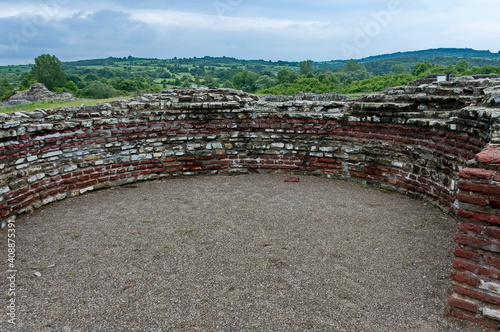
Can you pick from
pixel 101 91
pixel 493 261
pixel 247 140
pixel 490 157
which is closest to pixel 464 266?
pixel 493 261

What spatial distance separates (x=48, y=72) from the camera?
190 feet

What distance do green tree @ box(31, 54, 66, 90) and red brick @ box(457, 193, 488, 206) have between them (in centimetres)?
6388

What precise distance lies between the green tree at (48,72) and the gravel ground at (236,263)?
59.6 meters

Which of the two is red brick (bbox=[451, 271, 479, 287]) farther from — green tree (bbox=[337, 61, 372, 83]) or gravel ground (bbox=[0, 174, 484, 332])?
green tree (bbox=[337, 61, 372, 83])

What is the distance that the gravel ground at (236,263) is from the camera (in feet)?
11.5

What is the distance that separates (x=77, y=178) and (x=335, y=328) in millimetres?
5864

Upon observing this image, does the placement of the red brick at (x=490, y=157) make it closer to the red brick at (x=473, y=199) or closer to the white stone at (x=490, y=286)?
the red brick at (x=473, y=199)

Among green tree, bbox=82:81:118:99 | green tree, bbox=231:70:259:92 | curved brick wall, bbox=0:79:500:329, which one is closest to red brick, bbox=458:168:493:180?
curved brick wall, bbox=0:79:500:329

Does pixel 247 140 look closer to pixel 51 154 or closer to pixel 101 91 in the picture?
pixel 51 154

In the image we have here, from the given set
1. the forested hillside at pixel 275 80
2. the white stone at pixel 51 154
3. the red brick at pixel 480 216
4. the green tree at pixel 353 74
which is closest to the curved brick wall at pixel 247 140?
the white stone at pixel 51 154

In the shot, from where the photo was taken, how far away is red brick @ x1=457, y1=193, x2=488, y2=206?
328 centimetres

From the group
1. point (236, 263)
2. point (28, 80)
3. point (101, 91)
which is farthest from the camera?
point (28, 80)

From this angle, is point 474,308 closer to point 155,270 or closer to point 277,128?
point 155,270

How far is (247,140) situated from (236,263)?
174 inches
